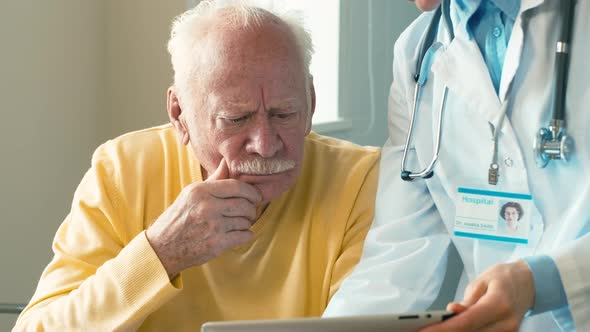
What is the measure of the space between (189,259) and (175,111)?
357 mm

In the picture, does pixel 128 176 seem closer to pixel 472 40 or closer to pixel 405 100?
pixel 405 100

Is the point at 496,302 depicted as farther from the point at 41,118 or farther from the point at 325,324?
the point at 41,118

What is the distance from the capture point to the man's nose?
1.75 meters

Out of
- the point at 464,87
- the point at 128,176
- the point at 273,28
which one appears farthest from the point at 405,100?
the point at 128,176

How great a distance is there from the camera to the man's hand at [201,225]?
172cm

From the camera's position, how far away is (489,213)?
1686 millimetres

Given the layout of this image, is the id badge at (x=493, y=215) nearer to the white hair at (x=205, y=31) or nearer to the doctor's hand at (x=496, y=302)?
the doctor's hand at (x=496, y=302)

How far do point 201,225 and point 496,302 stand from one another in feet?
2.04

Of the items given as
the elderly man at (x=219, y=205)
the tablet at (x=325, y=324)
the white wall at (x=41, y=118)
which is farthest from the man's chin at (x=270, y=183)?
the white wall at (x=41, y=118)

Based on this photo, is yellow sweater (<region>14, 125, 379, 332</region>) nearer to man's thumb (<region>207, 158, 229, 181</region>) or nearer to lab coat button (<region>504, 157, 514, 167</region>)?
man's thumb (<region>207, 158, 229, 181</region>)

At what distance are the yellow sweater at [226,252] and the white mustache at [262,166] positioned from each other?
0.15 m

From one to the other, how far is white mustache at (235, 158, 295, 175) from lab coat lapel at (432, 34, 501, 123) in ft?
1.20

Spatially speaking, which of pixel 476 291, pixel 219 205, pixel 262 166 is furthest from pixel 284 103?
A: pixel 476 291

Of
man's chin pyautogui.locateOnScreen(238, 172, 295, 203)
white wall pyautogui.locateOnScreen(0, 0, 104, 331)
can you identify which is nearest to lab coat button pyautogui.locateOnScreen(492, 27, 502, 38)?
man's chin pyautogui.locateOnScreen(238, 172, 295, 203)
